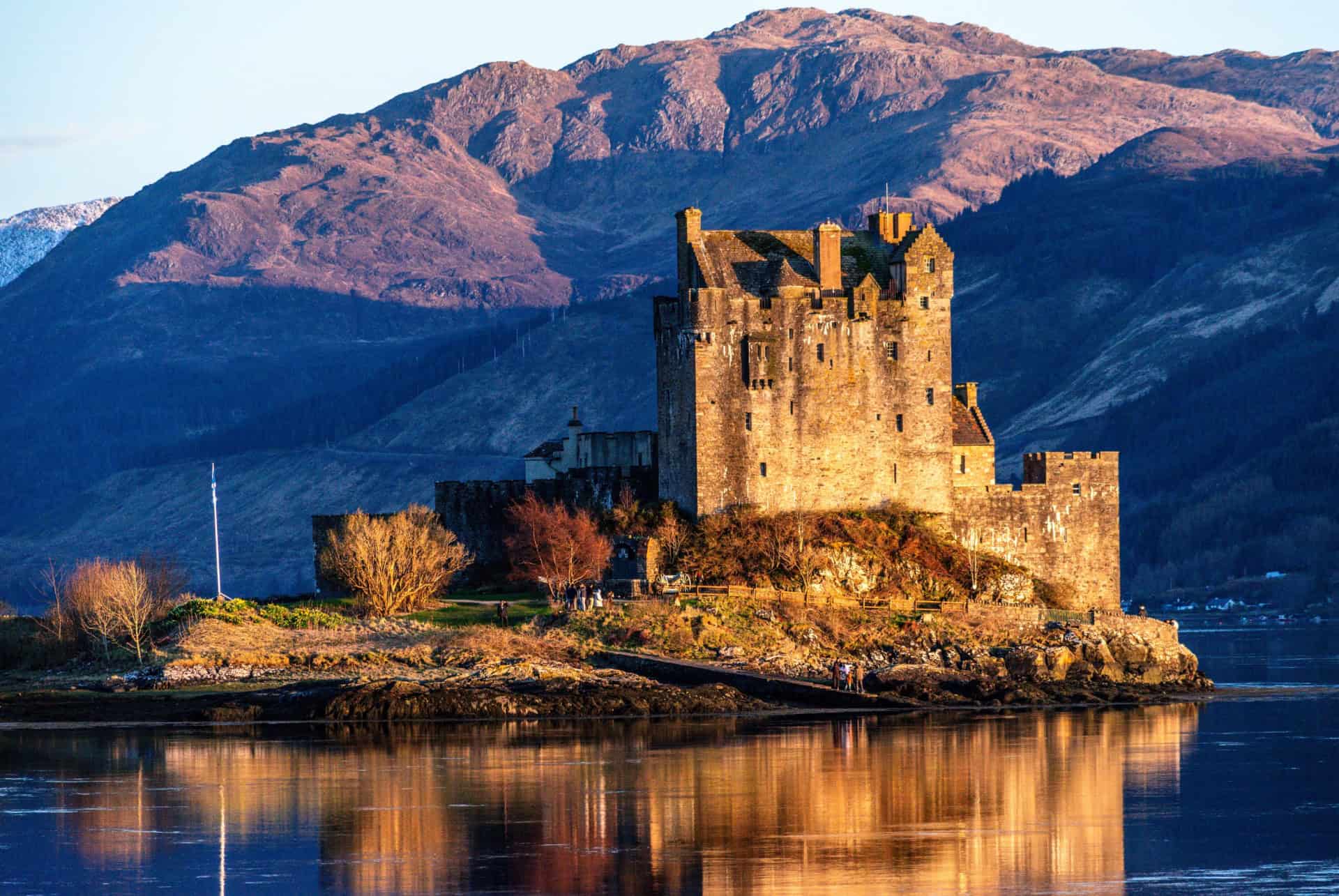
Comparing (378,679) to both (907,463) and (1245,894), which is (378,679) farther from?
(1245,894)

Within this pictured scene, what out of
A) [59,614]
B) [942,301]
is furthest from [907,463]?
[59,614]

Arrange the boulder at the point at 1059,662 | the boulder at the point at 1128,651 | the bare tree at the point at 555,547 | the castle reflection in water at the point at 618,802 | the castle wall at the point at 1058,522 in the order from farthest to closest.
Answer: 1. the castle wall at the point at 1058,522
2. the boulder at the point at 1128,651
3. the bare tree at the point at 555,547
4. the boulder at the point at 1059,662
5. the castle reflection in water at the point at 618,802

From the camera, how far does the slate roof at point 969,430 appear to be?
93375 millimetres

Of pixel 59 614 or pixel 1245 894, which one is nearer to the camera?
pixel 1245 894

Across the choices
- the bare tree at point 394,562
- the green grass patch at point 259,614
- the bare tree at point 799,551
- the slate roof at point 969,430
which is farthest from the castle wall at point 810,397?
the green grass patch at point 259,614

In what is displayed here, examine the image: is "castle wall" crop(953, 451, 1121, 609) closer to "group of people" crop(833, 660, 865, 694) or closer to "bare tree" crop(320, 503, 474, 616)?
"group of people" crop(833, 660, 865, 694)

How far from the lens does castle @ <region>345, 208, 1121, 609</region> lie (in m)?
88.9

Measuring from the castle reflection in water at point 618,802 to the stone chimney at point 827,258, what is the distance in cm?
2027

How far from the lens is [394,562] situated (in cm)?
8812

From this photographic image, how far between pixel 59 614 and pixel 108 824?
115 feet

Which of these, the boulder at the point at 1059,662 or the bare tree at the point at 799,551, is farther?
the bare tree at the point at 799,551

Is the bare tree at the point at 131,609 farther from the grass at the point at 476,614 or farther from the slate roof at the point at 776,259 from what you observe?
the slate roof at the point at 776,259

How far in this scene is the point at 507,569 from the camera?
307 ft

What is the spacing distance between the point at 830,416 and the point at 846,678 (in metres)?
12.6
